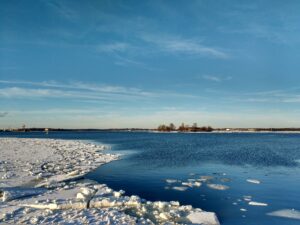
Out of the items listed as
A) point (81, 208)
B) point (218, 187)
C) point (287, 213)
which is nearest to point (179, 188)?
point (218, 187)

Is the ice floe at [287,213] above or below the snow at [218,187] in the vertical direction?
below

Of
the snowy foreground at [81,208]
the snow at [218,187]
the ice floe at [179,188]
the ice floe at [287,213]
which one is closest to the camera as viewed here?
the snowy foreground at [81,208]

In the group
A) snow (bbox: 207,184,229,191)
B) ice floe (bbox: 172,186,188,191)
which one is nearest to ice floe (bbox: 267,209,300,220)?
snow (bbox: 207,184,229,191)

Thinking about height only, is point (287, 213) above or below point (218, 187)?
below

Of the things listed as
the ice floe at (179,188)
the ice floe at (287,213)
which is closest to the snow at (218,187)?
the ice floe at (179,188)

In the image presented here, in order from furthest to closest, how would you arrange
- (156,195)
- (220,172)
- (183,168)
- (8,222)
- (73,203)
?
(183,168), (220,172), (156,195), (73,203), (8,222)

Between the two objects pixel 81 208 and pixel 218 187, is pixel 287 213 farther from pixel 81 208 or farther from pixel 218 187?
pixel 81 208

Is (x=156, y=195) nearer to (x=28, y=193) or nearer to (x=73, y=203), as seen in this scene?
(x=73, y=203)

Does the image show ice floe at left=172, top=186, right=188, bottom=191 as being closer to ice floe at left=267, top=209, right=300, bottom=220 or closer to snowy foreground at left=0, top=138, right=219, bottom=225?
snowy foreground at left=0, top=138, right=219, bottom=225

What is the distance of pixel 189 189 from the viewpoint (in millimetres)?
10836

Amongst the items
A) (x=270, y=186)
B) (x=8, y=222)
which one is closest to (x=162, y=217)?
Result: (x=8, y=222)

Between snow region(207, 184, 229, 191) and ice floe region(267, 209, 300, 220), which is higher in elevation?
snow region(207, 184, 229, 191)

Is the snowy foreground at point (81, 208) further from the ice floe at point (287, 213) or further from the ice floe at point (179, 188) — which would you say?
the ice floe at point (179, 188)

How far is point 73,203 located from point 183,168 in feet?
29.5
